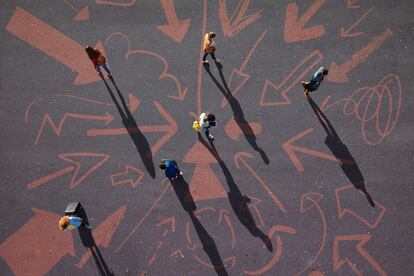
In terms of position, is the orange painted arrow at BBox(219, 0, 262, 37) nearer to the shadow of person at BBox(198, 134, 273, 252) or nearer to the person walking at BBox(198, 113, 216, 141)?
the person walking at BBox(198, 113, 216, 141)

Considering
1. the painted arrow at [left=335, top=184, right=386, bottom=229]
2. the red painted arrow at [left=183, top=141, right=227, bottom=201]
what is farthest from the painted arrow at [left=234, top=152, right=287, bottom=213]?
the painted arrow at [left=335, top=184, right=386, bottom=229]

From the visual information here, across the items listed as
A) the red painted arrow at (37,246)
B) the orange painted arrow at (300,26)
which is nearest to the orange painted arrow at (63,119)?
the red painted arrow at (37,246)

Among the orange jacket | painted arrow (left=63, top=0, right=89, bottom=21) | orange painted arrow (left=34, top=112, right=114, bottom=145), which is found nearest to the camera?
the orange jacket

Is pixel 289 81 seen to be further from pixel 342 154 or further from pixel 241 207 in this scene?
pixel 241 207

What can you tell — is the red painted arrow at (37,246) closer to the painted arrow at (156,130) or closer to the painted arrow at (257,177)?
the painted arrow at (156,130)

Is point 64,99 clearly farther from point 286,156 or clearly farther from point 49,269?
point 286,156
